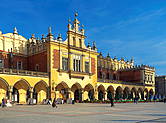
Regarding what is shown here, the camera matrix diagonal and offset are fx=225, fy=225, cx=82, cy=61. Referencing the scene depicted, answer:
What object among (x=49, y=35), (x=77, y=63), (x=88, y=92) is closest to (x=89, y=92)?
(x=88, y=92)

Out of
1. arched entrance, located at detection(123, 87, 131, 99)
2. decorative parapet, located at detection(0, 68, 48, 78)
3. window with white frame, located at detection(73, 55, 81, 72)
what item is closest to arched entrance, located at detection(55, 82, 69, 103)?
window with white frame, located at detection(73, 55, 81, 72)

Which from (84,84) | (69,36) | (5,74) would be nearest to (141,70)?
(84,84)

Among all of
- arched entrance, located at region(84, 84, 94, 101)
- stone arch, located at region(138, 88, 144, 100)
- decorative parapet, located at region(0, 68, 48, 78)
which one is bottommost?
stone arch, located at region(138, 88, 144, 100)

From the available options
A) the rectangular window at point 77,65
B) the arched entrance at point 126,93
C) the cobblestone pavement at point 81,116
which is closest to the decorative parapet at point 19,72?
the rectangular window at point 77,65

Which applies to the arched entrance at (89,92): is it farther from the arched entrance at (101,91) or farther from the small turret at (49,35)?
the small turret at (49,35)

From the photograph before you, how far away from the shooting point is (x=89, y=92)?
1927 inches

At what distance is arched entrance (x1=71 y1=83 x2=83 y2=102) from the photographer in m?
45.2

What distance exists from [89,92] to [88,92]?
10.0 inches

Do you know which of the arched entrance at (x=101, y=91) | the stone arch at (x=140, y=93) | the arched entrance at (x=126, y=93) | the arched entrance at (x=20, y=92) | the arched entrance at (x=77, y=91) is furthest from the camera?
the stone arch at (x=140, y=93)

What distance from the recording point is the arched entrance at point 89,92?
47.6 metres

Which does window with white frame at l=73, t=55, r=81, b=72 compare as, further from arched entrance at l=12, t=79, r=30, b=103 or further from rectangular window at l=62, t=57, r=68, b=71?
arched entrance at l=12, t=79, r=30, b=103

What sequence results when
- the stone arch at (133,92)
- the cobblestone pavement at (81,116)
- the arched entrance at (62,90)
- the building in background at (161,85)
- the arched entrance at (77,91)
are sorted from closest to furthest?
the cobblestone pavement at (81,116) < the arched entrance at (62,90) < the arched entrance at (77,91) < the stone arch at (133,92) < the building in background at (161,85)

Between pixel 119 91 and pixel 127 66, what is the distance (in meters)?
14.3

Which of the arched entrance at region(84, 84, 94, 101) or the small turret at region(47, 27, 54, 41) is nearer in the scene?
the small turret at region(47, 27, 54, 41)
